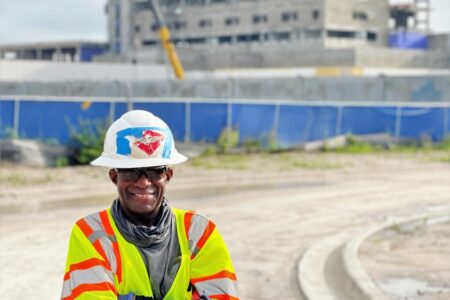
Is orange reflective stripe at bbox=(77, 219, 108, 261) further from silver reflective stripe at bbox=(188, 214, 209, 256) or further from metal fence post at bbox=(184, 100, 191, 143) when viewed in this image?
metal fence post at bbox=(184, 100, 191, 143)

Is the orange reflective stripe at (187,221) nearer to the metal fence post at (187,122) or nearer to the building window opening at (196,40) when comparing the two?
the metal fence post at (187,122)

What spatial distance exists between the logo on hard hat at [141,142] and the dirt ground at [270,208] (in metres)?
5.14

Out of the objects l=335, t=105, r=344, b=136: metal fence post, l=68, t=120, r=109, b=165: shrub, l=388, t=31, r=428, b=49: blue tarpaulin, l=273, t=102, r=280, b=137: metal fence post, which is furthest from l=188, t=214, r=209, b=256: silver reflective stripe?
l=388, t=31, r=428, b=49: blue tarpaulin

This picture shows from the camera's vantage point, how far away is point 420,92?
107 feet

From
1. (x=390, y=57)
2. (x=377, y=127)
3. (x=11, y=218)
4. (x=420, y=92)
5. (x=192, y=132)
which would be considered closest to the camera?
(x=11, y=218)

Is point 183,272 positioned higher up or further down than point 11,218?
higher up

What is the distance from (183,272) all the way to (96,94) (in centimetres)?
3072

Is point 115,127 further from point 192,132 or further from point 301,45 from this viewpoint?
point 301,45

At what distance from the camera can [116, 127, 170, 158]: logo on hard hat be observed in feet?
11.8

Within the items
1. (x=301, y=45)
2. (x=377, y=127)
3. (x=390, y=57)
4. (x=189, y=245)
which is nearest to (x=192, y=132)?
(x=377, y=127)

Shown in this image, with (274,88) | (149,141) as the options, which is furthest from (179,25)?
(149,141)

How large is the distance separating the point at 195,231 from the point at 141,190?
27 centimetres

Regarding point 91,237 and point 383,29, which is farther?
point 383,29

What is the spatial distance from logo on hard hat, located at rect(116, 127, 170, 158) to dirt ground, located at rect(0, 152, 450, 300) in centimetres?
514
